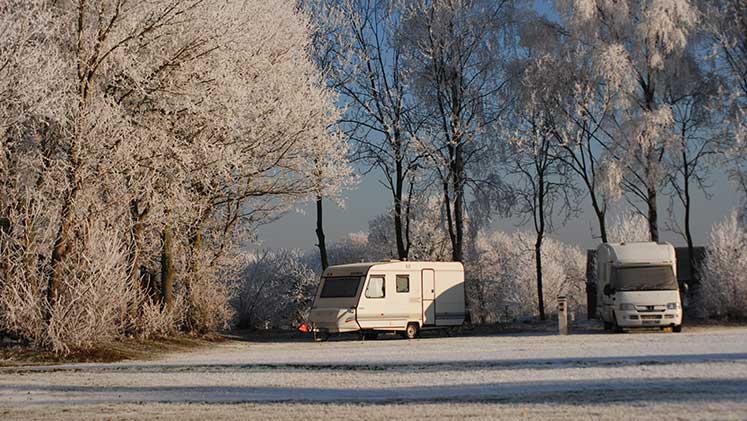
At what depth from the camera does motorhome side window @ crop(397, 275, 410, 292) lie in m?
28.7

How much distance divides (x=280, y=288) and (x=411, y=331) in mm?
37826

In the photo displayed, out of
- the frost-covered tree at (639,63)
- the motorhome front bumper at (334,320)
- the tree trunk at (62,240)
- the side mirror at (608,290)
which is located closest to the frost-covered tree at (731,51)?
the frost-covered tree at (639,63)

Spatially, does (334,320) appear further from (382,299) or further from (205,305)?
(205,305)

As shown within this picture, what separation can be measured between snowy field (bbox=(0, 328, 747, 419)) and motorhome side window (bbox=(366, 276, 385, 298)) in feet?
27.6

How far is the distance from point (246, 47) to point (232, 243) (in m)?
8.47

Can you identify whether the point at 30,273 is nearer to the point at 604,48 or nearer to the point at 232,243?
the point at 232,243

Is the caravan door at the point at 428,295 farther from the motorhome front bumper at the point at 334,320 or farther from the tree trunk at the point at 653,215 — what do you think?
the tree trunk at the point at 653,215

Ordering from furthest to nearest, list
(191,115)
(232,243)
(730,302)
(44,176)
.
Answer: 1. (730,302)
2. (232,243)
3. (191,115)
4. (44,176)

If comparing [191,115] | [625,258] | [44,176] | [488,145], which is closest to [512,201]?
[488,145]

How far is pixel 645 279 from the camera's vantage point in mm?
27734

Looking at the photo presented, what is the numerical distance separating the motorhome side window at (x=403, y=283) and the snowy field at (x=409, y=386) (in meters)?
9.19

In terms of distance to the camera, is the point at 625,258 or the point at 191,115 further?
the point at 625,258

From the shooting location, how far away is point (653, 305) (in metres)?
27.4

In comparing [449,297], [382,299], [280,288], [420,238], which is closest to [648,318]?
[449,297]
